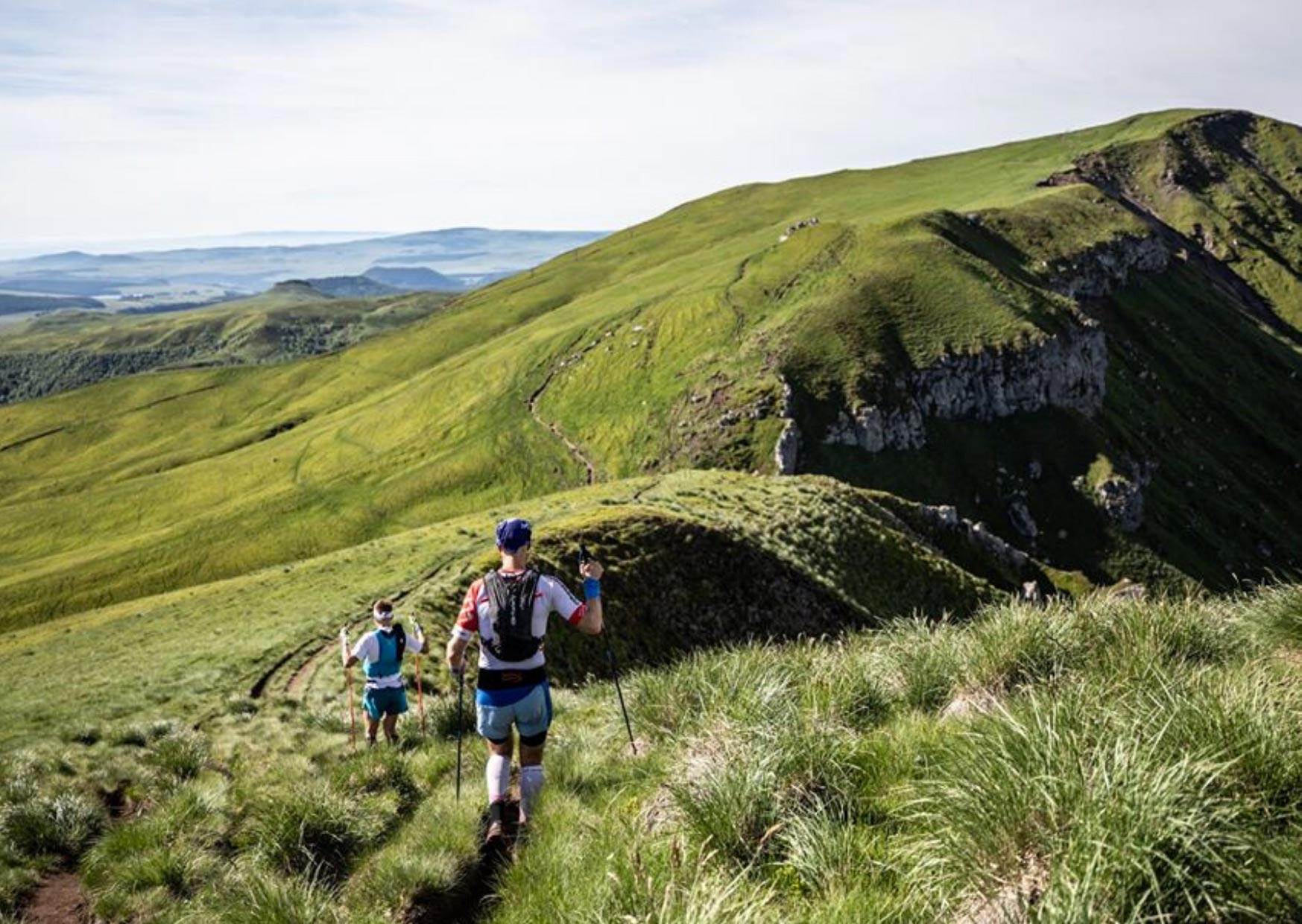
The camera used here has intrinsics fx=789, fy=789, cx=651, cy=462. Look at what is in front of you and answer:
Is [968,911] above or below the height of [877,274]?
below

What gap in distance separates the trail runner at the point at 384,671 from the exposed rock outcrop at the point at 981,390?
96117 millimetres

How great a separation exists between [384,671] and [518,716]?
720 cm

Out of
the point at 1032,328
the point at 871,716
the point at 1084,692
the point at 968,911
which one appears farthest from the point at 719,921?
the point at 1032,328

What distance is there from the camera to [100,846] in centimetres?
1038

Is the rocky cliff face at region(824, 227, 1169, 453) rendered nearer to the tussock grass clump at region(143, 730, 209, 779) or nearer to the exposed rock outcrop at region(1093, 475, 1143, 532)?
the exposed rock outcrop at region(1093, 475, 1143, 532)

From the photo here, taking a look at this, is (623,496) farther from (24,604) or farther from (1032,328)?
(1032,328)

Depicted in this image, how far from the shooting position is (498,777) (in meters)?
9.13

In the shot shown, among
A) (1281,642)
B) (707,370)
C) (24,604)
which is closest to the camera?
(1281,642)

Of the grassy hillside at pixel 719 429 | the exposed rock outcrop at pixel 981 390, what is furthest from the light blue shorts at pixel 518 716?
the exposed rock outcrop at pixel 981 390

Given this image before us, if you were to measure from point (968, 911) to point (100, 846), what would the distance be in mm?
10949

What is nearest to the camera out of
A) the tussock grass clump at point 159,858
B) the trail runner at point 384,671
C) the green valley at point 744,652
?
the green valley at point 744,652

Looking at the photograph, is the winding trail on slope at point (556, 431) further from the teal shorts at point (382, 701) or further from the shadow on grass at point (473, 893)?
the shadow on grass at point (473, 893)

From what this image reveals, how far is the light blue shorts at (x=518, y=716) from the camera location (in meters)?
9.30

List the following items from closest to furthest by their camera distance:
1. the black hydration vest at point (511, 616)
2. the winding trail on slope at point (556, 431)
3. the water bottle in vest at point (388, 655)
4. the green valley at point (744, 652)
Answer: the green valley at point (744, 652) → the black hydration vest at point (511, 616) → the water bottle in vest at point (388, 655) → the winding trail on slope at point (556, 431)
